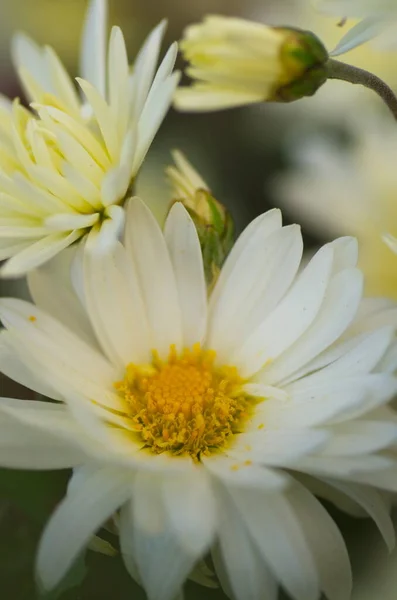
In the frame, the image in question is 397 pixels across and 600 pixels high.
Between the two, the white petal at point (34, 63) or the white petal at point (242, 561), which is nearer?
the white petal at point (242, 561)

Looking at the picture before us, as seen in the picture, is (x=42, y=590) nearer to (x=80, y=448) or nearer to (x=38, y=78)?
(x=80, y=448)

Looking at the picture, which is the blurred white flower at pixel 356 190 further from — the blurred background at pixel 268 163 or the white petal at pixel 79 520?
the white petal at pixel 79 520

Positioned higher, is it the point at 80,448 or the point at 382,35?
the point at 382,35

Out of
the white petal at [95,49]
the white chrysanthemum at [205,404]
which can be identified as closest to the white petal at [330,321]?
the white chrysanthemum at [205,404]

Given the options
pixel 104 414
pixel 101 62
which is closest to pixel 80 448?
pixel 104 414

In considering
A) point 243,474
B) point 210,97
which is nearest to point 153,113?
point 210,97

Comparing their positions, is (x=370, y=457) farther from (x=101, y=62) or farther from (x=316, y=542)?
(x=101, y=62)

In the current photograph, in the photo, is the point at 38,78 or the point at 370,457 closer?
the point at 370,457
